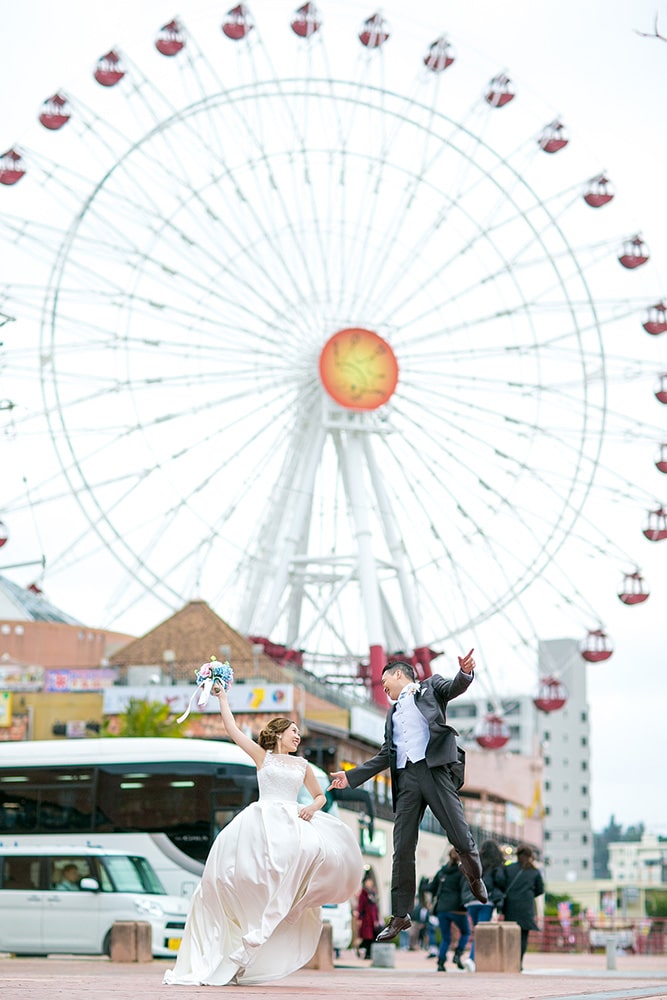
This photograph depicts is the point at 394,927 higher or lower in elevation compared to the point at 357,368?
lower

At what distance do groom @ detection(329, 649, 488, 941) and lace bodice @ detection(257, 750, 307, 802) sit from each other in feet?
3.30

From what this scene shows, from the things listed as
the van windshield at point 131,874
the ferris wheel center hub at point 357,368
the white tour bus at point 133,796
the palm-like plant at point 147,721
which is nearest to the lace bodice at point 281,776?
the van windshield at point 131,874

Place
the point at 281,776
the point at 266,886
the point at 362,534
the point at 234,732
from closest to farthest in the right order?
the point at 266,886, the point at 234,732, the point at 281,776, the point at 362,534

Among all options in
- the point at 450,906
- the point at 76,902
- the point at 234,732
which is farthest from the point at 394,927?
the point at 76,902

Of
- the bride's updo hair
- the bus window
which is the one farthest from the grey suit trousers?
the bus window

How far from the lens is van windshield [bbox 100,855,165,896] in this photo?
21016 millimetres

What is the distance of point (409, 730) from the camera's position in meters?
10.1

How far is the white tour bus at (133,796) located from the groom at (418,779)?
14.2 m

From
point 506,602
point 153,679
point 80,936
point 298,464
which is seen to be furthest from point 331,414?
point 80,936

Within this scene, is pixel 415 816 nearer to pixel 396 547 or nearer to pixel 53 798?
pixel 53 798

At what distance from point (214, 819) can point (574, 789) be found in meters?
115

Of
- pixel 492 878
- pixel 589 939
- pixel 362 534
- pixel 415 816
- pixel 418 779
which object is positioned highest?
pixel 362 534

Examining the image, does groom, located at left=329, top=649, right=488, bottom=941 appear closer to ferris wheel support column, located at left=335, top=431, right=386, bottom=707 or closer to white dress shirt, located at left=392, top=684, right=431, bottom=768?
white dress shirt, located at left=392, top=684, right=431, bottom=768

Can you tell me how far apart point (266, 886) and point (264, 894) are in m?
0.06
